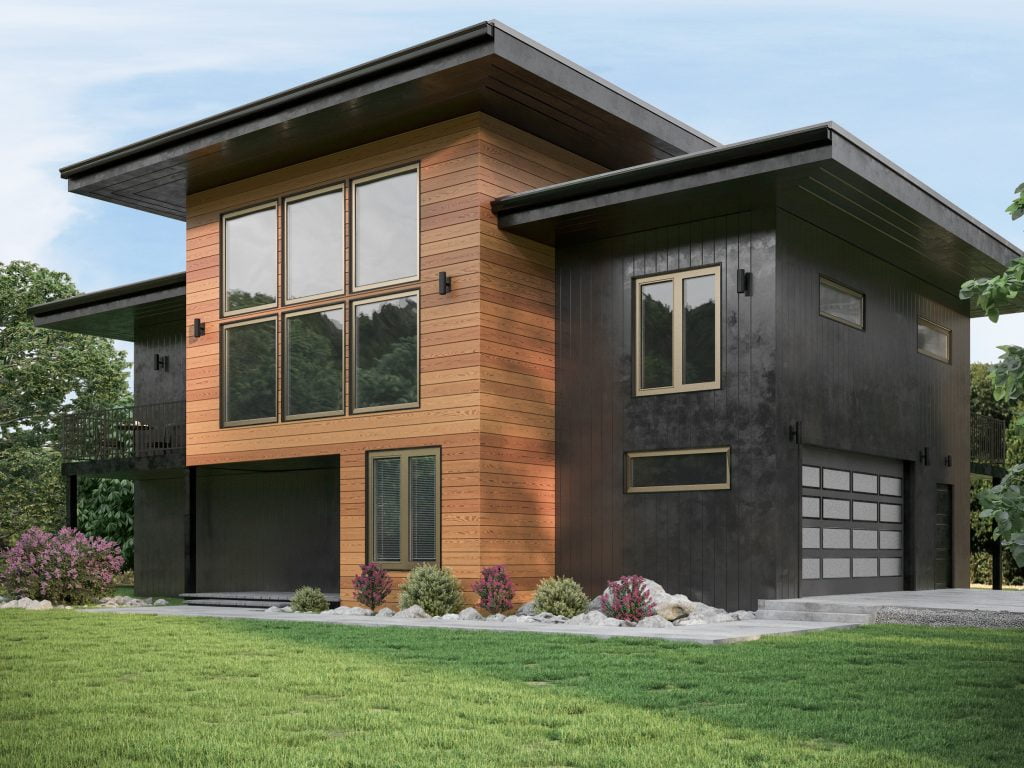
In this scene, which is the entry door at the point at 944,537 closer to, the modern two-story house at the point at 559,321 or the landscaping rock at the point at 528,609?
the modern two-story house at the point at 559,321

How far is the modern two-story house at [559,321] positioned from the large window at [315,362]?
4cm

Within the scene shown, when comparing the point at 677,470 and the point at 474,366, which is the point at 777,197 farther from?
the point at 474,366

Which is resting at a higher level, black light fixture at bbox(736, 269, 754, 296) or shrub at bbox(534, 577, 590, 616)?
black light fixture at bbox(736, 269, 754, 296)

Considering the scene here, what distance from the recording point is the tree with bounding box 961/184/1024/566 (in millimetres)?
5289

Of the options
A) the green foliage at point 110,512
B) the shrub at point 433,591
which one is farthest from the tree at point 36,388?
the shrub at point 433,591

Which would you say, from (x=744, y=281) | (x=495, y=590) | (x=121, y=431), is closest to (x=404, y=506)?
(x=495, y=590)

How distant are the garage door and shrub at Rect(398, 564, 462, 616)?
414 centimetres

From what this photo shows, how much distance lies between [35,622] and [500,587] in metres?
5.08

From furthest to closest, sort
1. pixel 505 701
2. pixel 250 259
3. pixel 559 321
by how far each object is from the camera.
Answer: pixel 250 259 → pixel 559 321 → pixel 505 701

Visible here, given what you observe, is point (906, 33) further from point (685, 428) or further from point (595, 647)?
point (595, 647)

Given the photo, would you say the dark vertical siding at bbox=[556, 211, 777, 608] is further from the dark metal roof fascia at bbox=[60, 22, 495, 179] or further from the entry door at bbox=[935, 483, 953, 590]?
the entry door at bbox=[935, 483, 953, 590]

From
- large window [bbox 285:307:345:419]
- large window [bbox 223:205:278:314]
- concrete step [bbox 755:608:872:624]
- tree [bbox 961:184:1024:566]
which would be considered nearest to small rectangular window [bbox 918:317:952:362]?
concrete step [bbox 755:608:872:624]

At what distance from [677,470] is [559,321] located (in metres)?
2.65

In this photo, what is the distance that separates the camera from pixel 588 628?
1146 centimetres
